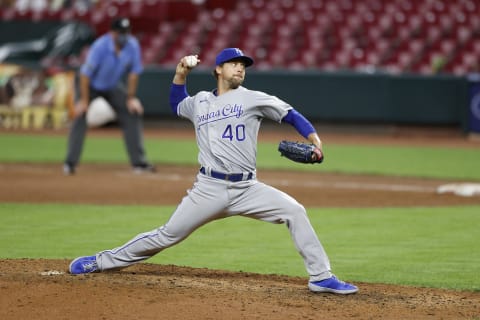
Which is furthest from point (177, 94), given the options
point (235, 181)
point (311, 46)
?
point (311, 46)

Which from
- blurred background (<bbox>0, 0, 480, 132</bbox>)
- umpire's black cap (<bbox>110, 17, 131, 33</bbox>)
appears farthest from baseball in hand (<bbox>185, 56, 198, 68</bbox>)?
blurred background (<bbox>0, 0, 480, 132</bbox>)

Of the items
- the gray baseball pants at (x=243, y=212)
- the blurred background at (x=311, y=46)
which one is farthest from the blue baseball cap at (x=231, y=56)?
the blurred background at (x=311, y=46)

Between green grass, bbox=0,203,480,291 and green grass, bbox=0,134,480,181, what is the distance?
180 inches

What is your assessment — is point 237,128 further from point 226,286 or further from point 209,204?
point 226,286

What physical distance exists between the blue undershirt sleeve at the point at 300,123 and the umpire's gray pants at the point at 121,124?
8077mm

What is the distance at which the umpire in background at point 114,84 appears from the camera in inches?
550

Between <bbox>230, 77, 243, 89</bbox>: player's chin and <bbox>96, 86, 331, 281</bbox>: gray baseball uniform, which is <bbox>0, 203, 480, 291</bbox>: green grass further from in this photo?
<bbox>230, 77, 243, 89</bbox>: player's chin

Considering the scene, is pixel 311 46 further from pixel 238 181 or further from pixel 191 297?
pixel 191 297

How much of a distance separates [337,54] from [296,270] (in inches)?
639

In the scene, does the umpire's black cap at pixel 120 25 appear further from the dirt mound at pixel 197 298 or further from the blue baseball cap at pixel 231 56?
the blue baseball cap at pixel 231 56

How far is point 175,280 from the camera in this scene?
277 inches

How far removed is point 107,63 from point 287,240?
18.1 feet

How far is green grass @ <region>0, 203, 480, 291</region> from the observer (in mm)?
7992

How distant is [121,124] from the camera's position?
14586 mm
